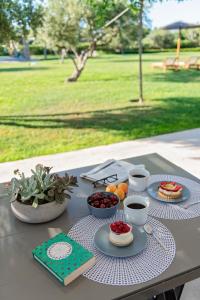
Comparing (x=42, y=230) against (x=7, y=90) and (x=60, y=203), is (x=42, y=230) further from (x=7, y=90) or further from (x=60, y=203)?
(x=7, y=90)

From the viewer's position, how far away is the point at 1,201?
1747 mm

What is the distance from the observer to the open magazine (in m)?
1.96

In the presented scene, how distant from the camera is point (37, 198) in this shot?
4.81 ft

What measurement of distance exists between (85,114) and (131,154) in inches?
97.4

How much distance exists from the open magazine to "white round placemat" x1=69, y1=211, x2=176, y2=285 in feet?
1.68

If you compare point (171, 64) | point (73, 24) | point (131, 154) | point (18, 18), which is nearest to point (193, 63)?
point (171, 64)

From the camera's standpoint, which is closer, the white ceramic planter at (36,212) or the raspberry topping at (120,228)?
the raspberry topping at (120,228)

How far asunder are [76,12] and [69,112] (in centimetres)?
704

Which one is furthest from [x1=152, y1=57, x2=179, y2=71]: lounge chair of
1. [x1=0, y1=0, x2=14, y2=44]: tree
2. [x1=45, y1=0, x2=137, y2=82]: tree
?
[x1=0, y1=0, x2=14, y2=44]: tree

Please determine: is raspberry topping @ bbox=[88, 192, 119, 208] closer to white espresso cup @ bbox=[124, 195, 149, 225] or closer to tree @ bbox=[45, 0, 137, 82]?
white espresso cup @ bbox=[124, 195, 149, 225]

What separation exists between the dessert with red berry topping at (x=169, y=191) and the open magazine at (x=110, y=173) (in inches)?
11.4

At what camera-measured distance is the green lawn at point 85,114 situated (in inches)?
189

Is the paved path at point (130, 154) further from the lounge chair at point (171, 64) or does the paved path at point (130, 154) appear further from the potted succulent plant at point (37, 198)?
the lounge chair at point (171, 64)

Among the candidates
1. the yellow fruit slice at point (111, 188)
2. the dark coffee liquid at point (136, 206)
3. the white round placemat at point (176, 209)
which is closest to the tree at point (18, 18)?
the yellow fruit slice at point (111, 188)
